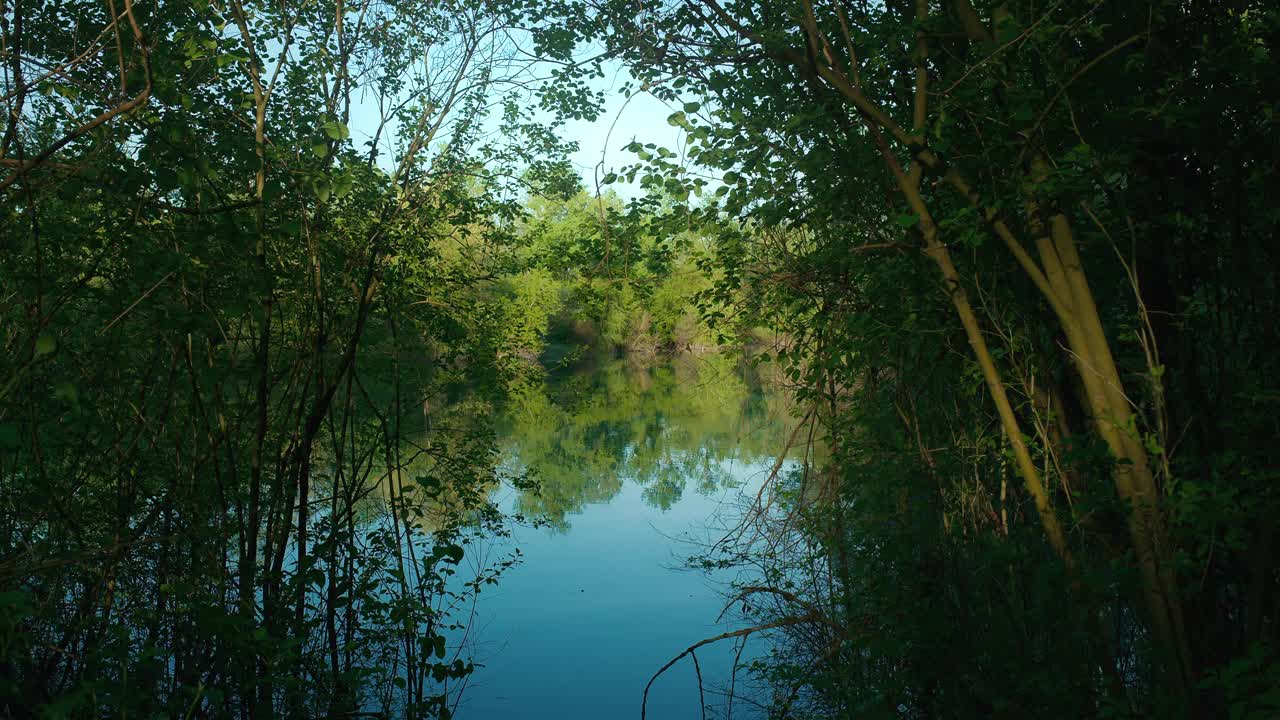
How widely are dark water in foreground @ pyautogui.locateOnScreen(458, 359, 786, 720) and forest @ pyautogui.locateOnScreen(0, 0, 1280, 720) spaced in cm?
30

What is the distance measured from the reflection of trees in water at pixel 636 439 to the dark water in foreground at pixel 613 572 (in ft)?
0.16

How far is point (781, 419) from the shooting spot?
52.6 feet

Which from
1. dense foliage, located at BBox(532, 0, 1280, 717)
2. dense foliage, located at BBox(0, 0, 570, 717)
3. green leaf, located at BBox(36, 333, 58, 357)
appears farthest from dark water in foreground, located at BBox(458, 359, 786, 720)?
green leaf, located at BBox(36, 333, 58, 357)

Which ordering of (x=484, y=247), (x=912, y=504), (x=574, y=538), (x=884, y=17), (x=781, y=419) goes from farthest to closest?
(x=781, y=419), (x=574, y=538), (x=484, y=247), (x=912, y=504), (x=884, y=17)

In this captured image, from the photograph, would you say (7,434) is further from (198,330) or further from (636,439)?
(636,439)

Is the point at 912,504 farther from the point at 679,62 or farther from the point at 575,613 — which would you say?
the point at 575,613

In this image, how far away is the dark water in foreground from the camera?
283 inches

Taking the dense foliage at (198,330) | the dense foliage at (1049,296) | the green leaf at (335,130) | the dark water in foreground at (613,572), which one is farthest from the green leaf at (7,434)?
the dark water in foreground at (613,572)

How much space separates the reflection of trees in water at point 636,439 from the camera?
13.2 m

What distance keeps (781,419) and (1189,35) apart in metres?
12.8

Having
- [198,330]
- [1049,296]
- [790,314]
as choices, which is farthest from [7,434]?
[790,314]

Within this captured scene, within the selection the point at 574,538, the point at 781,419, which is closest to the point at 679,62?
the point at 574,538

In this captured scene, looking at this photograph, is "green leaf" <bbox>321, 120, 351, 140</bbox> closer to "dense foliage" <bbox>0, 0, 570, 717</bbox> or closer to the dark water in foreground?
"dense foliage" <bbox>0, 0, 570, 717</bbox>

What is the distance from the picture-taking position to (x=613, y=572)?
395 inches
